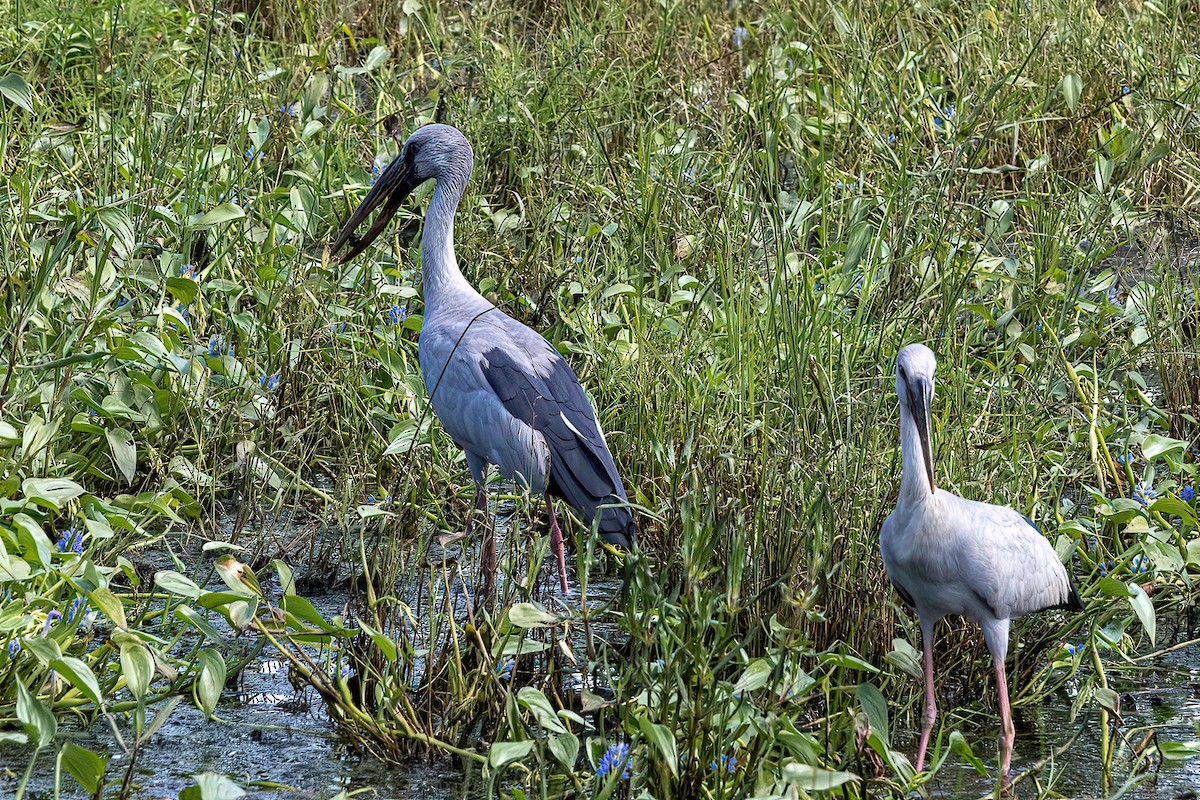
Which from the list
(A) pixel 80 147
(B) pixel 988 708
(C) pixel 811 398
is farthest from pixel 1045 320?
(A) pixel 80 147

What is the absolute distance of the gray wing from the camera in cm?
369

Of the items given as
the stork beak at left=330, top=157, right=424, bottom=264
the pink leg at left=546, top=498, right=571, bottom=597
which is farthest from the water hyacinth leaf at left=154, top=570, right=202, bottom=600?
the stork beak at left=330, top=157, right=424, bottom=264

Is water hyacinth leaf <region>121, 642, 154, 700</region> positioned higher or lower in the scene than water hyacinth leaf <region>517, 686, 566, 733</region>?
higher

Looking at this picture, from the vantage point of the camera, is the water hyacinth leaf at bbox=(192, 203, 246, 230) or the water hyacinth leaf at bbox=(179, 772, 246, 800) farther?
the water hyacinth leaf at bbox=(192, 203, 246, 230)

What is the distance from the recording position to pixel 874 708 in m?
2.64

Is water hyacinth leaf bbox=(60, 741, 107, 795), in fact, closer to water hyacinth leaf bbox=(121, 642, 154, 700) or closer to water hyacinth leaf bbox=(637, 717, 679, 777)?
water hyacinth leaf bbox=(121, 642, 154, 700)

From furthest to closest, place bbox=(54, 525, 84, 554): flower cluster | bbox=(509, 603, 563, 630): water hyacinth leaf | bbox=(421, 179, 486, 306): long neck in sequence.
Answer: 1. bbox=(421, 179, 486, 306): long neck
2. bbox=(54, 525, 84, 554): flower cluster
3. bbox=(509, 603, 563, 630): water hyacinth leaf

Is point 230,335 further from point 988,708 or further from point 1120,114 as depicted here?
point 1120,114

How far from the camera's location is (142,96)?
5.30 meters

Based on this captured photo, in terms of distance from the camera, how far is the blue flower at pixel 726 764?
103 inches

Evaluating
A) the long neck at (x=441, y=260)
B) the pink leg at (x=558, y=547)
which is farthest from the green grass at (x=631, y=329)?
the long neck at (x=441, y=260)

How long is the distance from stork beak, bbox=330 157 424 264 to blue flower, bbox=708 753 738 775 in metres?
2.33

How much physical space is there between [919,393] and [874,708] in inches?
27.6

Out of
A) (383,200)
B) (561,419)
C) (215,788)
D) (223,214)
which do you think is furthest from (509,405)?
(215,788)
